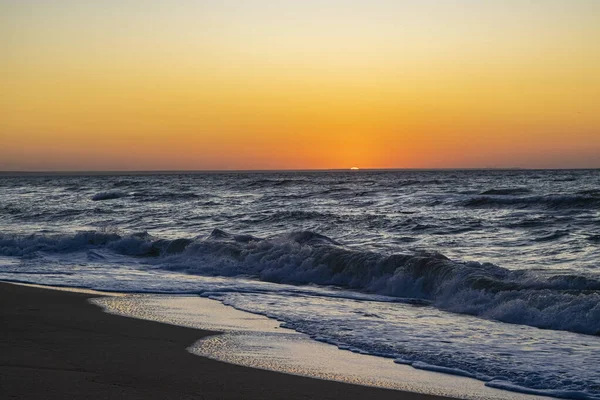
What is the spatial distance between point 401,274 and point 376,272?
895 mm

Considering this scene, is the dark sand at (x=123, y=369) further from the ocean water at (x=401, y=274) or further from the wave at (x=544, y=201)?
the wave at (x=544, y=201)

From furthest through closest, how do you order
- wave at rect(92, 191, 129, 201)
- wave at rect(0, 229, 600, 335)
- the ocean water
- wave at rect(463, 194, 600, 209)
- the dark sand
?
wave at rect(92, 191, 129, 201) → wave at rect(463, 194, 600, 209) → wave at rect(0, 229, 600, 335) → the ocean water → the dark sand

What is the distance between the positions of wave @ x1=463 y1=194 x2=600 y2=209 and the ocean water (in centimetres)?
16

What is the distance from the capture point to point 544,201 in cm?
2798

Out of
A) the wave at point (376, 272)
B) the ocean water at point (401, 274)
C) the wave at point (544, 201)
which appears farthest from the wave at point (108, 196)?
the wave at point (544, 201)

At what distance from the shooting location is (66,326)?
731 centimetres

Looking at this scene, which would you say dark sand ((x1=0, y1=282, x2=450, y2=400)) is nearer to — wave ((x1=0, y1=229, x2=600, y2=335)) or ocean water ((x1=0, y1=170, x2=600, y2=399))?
ocean water ((x1=0, y1=170, x2=600, y2=399))

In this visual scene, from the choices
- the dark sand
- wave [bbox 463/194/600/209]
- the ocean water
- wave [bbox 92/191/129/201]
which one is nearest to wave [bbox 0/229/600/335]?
the ocean water

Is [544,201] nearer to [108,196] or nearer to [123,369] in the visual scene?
[123,369]

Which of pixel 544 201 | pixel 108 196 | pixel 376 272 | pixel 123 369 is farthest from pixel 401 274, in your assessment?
pixel 108 196

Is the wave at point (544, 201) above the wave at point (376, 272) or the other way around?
above

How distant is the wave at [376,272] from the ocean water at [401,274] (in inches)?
1.2

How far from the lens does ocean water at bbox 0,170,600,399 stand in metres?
6.82

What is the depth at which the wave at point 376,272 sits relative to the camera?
8805mm
